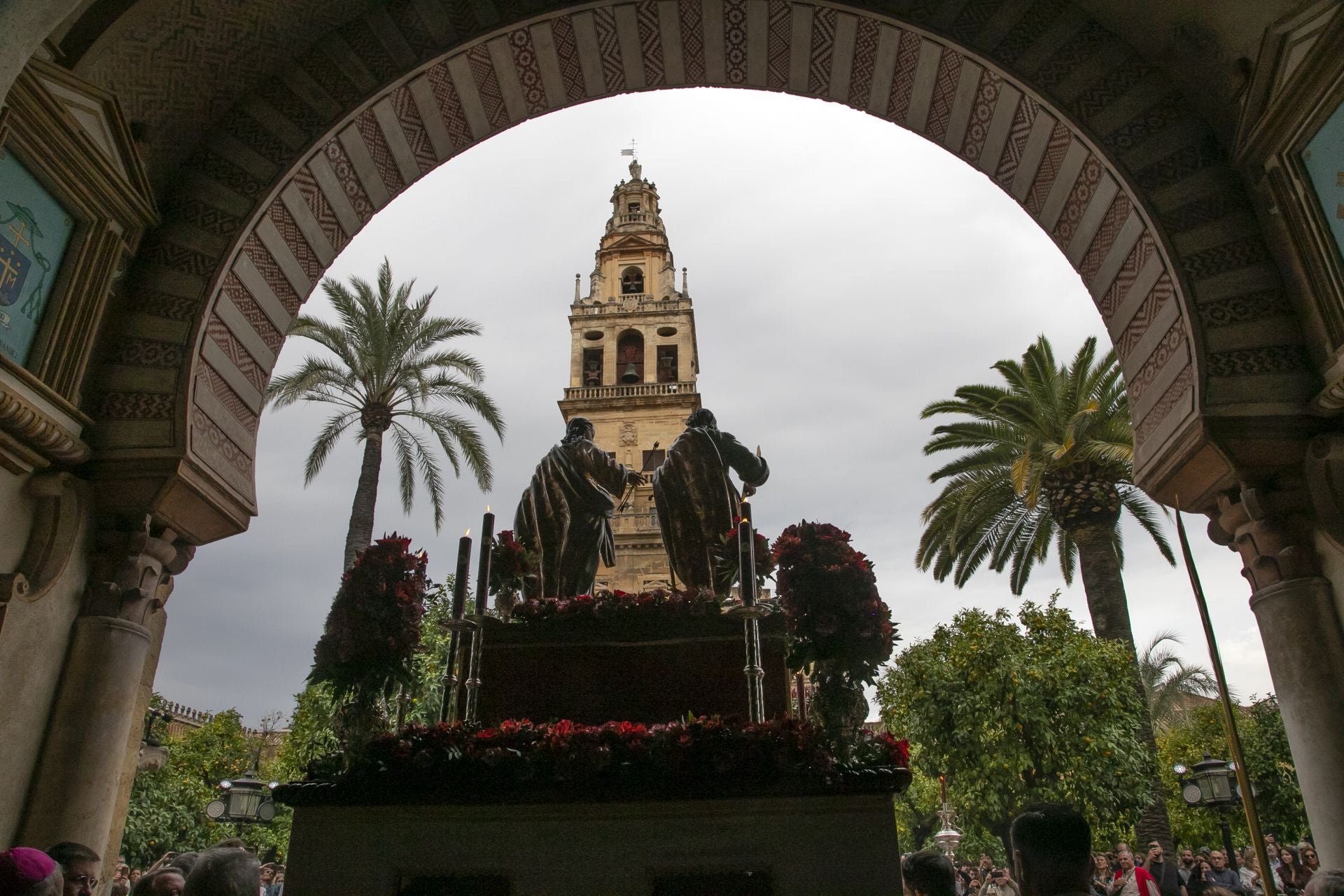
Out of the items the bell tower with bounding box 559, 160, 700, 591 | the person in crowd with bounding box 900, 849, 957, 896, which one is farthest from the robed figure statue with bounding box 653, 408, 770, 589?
the bell tower with bounding box 559, 160, 700, 591

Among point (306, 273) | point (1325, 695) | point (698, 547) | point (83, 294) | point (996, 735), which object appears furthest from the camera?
point (996, 735)

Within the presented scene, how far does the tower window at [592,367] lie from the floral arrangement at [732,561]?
3666 centimetres

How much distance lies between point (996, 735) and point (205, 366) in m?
16.4

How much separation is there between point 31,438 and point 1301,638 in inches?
358

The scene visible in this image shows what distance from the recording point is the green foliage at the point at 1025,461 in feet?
55.9

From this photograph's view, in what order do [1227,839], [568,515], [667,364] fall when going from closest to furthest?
[568,515]
[1227,839]
[667,364]

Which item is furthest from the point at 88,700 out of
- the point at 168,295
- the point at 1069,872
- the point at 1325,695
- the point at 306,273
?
the point at 1325,695

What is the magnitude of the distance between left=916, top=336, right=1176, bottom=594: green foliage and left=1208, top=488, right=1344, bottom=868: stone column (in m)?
10.0

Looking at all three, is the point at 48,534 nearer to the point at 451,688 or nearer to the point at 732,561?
the point at 451,688

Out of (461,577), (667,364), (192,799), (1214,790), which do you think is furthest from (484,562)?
(667,364)

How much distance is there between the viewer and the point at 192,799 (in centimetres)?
3048

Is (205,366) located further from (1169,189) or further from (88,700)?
(1169,189)

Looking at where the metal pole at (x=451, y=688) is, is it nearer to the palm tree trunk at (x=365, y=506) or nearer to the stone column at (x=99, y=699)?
the stone column at (x=99, y=699)

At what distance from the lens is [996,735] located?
18.2 metres
